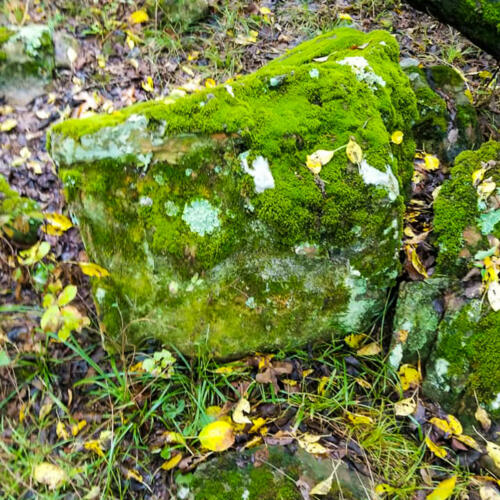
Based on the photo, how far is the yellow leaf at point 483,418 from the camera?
2.19 m

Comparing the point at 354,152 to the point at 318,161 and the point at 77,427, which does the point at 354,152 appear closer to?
the point at 318,161

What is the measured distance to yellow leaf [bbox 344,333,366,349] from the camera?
8.44ft

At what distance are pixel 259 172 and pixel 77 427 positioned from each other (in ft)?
5.95

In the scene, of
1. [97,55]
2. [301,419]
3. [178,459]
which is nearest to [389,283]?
[301,419]

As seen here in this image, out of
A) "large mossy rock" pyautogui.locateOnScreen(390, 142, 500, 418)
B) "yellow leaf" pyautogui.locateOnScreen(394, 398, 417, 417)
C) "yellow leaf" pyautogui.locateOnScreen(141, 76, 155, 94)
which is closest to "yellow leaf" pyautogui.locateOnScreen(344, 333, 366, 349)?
"large mossy rock" pyautogui.locateOnScreen(390, 142, 500, 418)

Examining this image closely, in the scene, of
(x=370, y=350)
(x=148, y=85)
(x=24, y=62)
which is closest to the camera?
(x=370, y=350)

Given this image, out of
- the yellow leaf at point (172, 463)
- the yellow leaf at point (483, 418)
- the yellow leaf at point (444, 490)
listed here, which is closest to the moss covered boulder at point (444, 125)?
the yellow leaf at point (483, 418)

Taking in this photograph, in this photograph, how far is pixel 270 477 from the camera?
6.81 feet

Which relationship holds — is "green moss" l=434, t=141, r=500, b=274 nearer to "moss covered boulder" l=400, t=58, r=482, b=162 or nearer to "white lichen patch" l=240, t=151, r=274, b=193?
"moss covered boulder" l=400, t=58, r=482, b=162

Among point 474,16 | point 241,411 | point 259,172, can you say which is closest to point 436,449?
point 241,411

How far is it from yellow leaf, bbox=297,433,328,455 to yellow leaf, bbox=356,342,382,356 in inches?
23.0

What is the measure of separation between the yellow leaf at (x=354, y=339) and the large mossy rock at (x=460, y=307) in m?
0.20

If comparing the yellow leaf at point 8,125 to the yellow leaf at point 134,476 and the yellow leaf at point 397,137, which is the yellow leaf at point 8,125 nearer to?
the yellow leaf at point 134,476

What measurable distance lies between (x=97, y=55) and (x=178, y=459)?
13.9 feet
